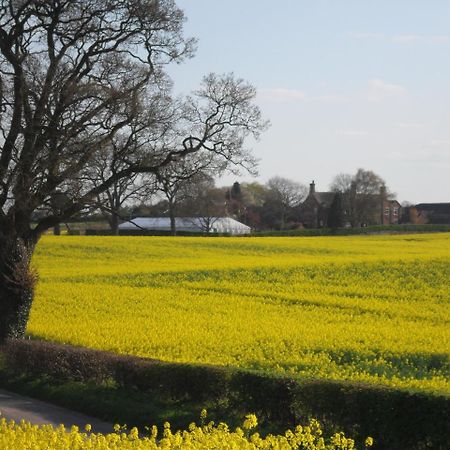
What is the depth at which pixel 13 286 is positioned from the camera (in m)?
21.3

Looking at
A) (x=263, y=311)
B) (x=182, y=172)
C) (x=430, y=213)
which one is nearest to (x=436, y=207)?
(x=430, y=213)

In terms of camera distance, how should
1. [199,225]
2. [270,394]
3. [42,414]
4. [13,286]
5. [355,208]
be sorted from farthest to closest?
[355,208], [199,225], [13,286], [42,414], [270,394]

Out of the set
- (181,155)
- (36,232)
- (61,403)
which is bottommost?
(61,403)

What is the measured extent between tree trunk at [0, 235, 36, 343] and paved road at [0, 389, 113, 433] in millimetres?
4392

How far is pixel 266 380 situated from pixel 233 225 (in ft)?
362

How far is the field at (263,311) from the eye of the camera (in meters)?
18.9

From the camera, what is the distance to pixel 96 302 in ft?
93.8

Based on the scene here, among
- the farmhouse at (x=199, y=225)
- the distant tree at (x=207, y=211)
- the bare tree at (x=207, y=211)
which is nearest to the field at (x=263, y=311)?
the distant tree at (x=207, y=211)

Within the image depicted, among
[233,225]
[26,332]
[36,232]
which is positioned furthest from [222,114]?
[233,225]

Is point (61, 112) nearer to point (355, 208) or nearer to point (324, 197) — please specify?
point (355, 208)

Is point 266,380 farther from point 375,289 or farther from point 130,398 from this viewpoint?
point 375,289

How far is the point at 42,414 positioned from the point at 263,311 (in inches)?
492

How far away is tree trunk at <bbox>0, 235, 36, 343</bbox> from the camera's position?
21.2 meters

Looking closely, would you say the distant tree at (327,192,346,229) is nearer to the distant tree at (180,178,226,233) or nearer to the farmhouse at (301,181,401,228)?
the farmhouse at (301,181,401,228)
